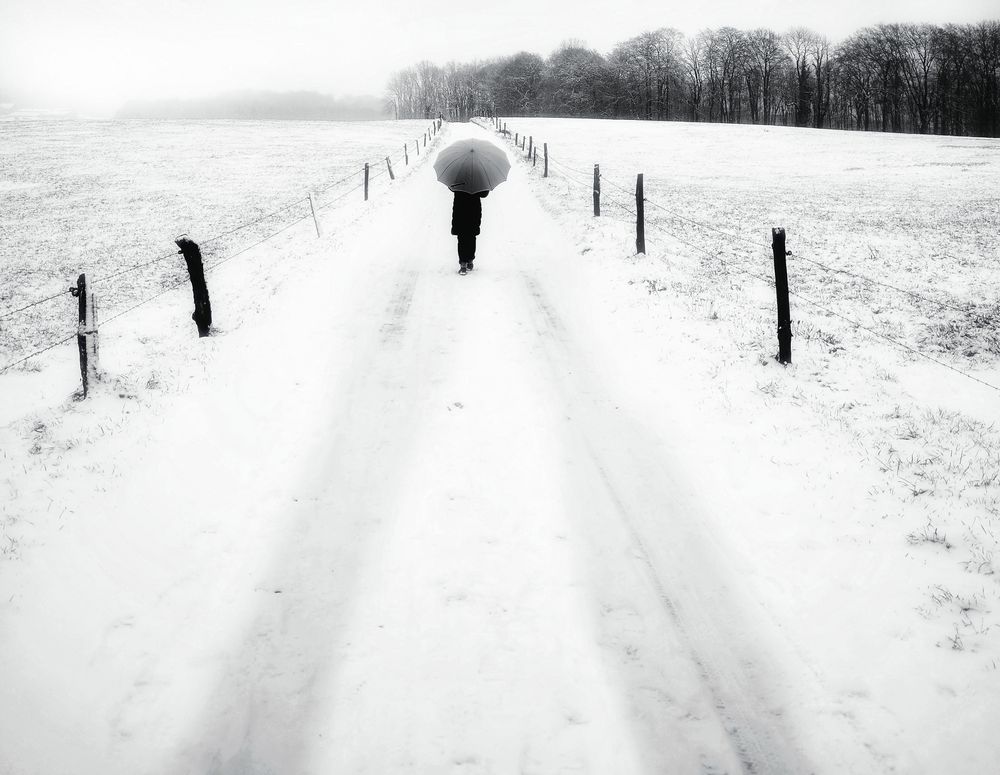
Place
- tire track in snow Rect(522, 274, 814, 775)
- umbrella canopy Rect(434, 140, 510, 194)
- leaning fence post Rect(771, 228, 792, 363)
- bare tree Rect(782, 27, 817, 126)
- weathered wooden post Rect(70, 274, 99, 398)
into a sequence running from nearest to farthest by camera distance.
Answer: tire track in snow Rect(522, 274, 814, 775) → leaning fence post Rect(771, 228, 792, 363) → weathered wooden post Rect(70, 274, 99, 398) → umbrella canopy Rect(434, 140, 510, 194) → bare tree Rect(782, 27, 817, 126)

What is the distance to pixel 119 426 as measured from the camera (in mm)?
6395

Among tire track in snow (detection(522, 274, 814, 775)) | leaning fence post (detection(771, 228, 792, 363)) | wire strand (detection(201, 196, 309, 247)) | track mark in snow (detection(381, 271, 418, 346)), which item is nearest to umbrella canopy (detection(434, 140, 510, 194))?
track mark in snow (detection(381, 271, 418, 346))

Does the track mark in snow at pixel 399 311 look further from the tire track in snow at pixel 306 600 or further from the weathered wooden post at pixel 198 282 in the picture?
the weathered wooden post at pixel 198 282

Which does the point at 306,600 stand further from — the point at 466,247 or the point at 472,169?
the point at 472,169

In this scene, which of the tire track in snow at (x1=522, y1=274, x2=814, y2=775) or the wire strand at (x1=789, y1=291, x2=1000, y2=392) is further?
the wire strand at (x1=789, y1=291, x2=1000, y2=392)

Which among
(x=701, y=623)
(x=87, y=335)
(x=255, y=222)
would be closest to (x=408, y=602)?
(x=701, y=623)

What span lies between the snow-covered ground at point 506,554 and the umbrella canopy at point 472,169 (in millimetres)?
3099

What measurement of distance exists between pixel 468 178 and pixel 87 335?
253 inches

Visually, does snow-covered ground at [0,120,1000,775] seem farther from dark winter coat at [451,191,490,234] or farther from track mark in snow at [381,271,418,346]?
dark winter coat at [451,191,490,234]

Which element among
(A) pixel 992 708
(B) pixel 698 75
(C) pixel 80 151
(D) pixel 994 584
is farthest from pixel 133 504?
(B) pixel 698 75

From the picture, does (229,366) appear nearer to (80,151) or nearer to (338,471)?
(338,471)

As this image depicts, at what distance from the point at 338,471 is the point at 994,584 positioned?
204 inches

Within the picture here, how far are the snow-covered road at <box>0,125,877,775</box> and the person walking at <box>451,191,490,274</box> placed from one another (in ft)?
14.8

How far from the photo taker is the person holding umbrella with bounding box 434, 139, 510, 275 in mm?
10531
